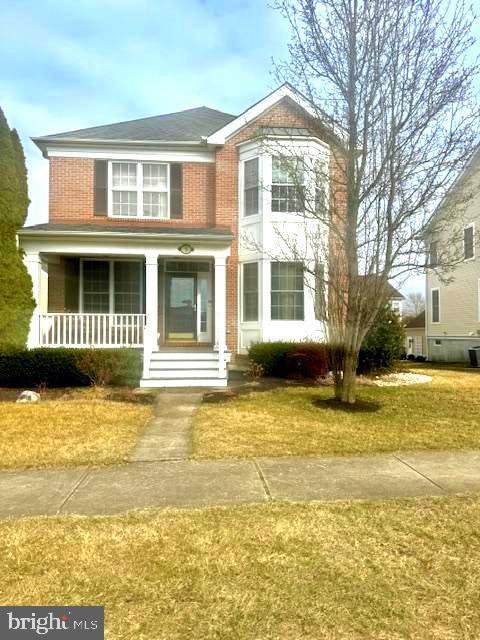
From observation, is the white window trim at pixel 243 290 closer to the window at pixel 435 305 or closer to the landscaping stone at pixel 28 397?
the landscaping stone at pixel 28 397

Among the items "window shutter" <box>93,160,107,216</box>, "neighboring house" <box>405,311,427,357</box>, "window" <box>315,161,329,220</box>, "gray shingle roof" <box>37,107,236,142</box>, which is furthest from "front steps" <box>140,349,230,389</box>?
"neighboring house" <box>405,311,427,357</box>

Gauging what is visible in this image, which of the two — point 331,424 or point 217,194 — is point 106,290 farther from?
point 331,424

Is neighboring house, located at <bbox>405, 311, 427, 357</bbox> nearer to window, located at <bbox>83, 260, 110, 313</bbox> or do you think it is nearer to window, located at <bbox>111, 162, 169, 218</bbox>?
window, located at <bbox>111, 162, 169, 218</bbox>

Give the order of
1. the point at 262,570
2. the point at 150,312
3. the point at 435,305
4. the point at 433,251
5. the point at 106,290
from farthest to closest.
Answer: the point at 435,305 → the point at 106,290 → the point at 150,312 → the point at 433,251 → the point at 262,570

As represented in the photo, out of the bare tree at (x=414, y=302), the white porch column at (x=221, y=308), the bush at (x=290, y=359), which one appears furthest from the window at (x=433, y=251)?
the bare tree at (x=414, y=302)

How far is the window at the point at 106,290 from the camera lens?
1437cm

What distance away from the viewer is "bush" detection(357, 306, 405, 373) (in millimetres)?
12008

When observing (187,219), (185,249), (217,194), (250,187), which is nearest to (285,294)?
(185,249)

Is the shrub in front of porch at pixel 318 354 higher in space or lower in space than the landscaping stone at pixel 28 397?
higher

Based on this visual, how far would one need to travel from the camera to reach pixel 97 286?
14414 millimetres

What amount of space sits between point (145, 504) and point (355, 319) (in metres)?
5.43

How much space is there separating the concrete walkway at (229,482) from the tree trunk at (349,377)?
119 inches

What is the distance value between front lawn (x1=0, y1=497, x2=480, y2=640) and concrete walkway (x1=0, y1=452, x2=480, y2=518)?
1.01ft

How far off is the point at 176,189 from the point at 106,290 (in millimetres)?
3726
